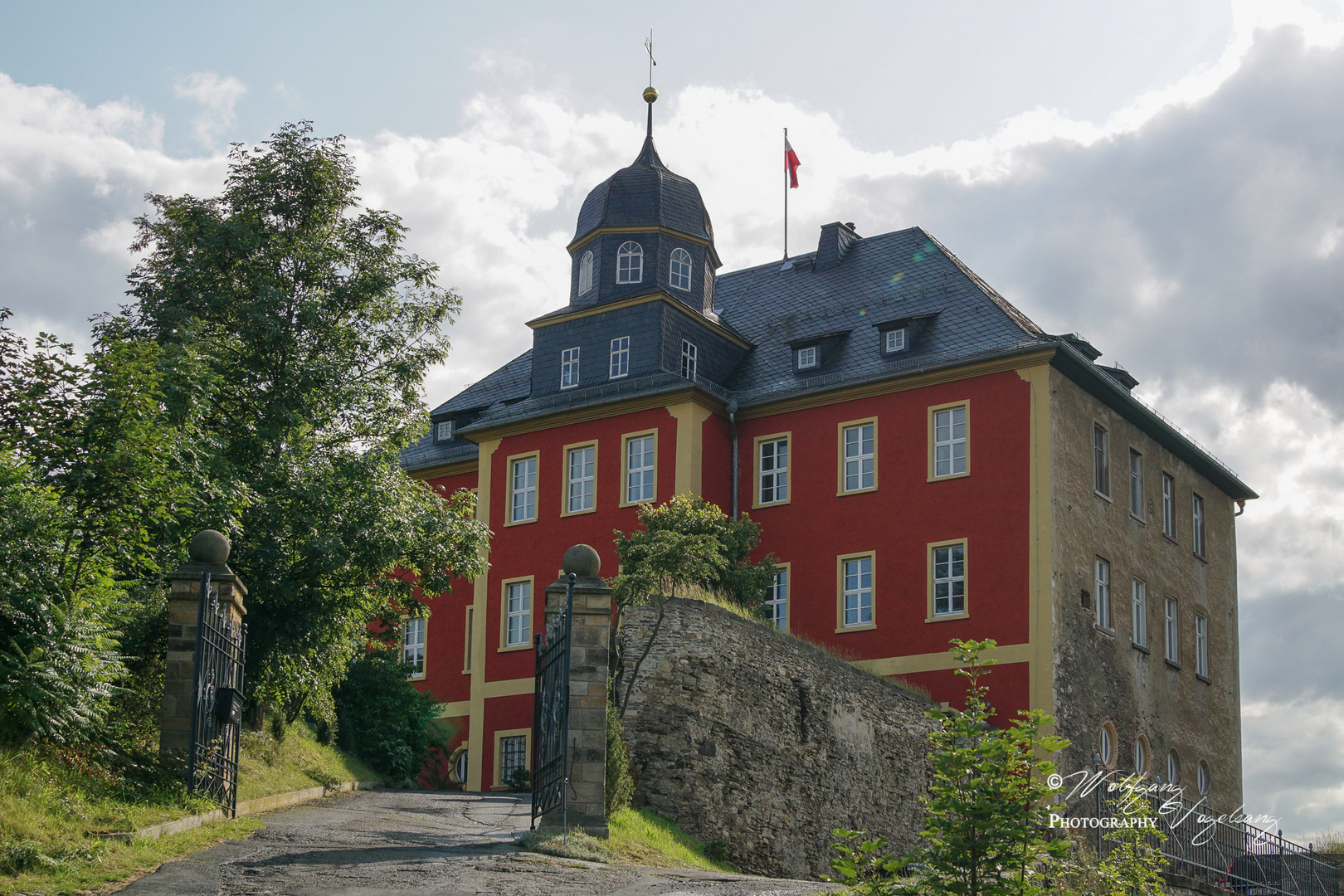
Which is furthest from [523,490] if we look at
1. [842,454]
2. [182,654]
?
[182,654]

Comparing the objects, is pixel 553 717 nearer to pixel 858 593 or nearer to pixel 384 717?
pixel 384 717

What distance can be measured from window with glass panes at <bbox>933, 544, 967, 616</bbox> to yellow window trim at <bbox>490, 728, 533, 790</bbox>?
9.09m

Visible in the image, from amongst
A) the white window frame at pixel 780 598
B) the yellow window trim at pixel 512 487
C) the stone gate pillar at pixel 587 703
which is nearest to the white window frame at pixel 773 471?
the white window frame at pixel 780 598

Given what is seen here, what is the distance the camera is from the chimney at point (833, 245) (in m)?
39.4

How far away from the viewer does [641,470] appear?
115ft

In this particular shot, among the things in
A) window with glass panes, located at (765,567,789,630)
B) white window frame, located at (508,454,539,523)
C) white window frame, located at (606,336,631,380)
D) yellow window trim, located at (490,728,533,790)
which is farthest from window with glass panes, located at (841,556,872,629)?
white window frame, located at (508,454,539,523)

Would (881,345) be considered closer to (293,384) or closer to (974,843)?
(293,384)

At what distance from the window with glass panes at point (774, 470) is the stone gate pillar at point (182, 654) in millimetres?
19299

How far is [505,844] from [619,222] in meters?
23.5

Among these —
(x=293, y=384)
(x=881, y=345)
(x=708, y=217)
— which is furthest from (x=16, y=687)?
(x=708, y=217)

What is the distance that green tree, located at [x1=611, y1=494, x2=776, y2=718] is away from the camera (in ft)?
91.8

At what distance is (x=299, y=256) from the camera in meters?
24.3

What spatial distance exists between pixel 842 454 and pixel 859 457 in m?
0.41

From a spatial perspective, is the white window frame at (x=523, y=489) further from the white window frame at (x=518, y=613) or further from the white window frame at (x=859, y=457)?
the white window frame at (x=859, y=457)
